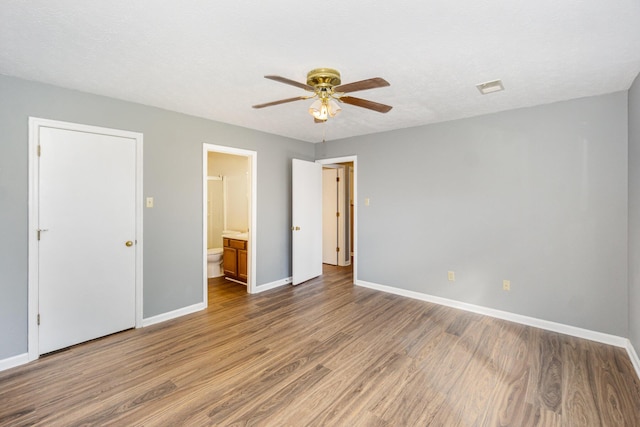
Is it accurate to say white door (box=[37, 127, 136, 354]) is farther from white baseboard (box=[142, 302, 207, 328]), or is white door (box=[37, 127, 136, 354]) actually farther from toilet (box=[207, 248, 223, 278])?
toilet (box=[207, 248, 223, 278])

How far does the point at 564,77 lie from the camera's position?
242 cm

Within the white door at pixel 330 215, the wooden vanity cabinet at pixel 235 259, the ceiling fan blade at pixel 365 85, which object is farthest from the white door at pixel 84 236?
the white door at pixel 330 215

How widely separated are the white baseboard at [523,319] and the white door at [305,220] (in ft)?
4.19

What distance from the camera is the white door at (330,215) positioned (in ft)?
20.5

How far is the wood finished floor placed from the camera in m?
1.87

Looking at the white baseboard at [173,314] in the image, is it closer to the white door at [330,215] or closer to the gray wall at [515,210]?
the gray wall at [515,210]

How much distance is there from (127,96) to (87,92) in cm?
32

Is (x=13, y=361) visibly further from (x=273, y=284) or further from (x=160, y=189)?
(x=273, y=284)

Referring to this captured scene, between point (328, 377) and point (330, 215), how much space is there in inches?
167

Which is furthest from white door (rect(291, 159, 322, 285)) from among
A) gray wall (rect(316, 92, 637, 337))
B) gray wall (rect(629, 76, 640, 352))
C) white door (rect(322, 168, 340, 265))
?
gray wall (rect(629, 76, 640, 352))

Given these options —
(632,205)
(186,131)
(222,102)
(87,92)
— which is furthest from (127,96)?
(632,205)

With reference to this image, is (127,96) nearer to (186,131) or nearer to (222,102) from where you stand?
(186,131)

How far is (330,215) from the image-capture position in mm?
6320

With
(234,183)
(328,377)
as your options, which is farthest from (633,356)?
(234,183)
